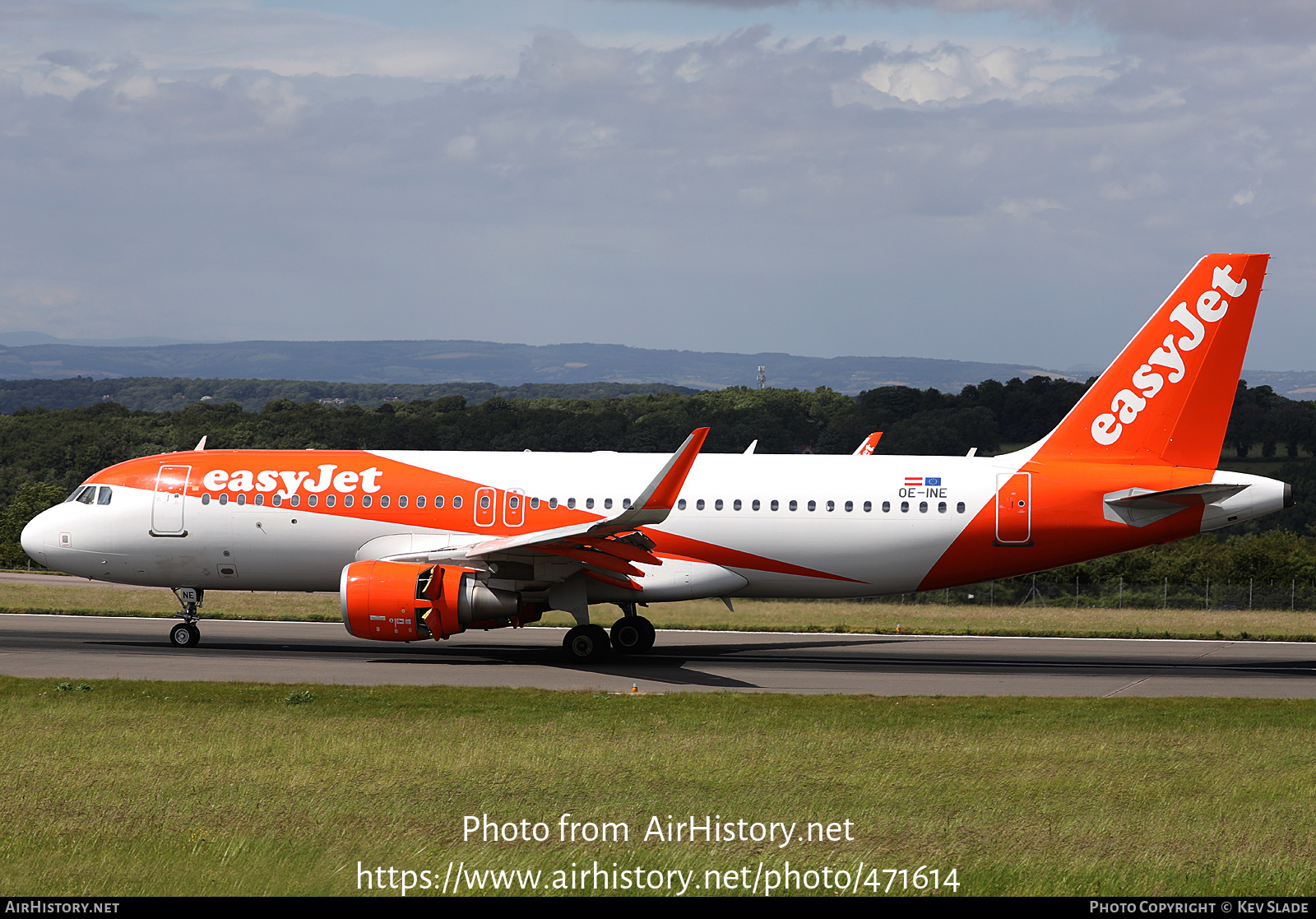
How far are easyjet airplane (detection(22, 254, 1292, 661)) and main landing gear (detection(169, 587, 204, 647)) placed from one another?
5cm

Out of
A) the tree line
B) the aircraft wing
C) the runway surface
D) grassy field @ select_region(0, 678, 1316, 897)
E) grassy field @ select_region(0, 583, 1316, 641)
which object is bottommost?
grassy field @ select_region(0, 583, 1316, 641)

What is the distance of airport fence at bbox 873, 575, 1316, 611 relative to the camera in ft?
143

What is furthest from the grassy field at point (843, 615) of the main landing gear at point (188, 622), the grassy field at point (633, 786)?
the grassy field at point (633, 786)

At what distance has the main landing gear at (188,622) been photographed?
1054 inches

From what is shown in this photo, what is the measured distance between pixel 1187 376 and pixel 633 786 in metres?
19.0

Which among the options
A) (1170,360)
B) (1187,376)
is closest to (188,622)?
(1170,360)

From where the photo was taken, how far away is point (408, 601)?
76.2 feet

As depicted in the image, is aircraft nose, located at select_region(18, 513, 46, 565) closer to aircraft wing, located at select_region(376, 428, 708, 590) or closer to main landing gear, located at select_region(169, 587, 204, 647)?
main landing gear, located at select_region(169, 587, 204, 647)

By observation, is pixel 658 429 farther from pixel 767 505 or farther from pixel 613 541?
pixel 613 541

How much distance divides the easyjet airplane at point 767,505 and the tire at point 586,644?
33 cm

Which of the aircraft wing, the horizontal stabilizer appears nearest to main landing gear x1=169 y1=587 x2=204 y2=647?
the aircraft wing

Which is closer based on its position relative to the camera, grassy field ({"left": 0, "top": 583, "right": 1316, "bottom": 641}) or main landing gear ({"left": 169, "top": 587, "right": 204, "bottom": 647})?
main landing gear ({"left": 169, "top": 587, "right": 204, "bottom": 647})
